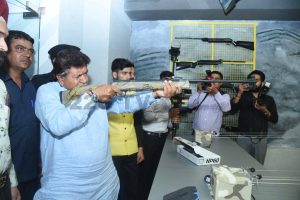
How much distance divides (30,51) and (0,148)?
3.17 feet

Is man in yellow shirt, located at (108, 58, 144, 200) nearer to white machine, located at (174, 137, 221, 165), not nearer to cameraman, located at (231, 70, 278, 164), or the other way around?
white machine, located at (174, 137, 221, 165)

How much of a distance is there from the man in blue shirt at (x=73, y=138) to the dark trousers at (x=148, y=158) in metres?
1.70

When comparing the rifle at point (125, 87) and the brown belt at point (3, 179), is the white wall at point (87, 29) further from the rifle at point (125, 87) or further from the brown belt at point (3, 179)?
the brown belt at point (3, 179)

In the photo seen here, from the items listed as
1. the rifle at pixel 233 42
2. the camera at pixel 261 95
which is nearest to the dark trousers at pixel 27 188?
the camera at pixel 261 95

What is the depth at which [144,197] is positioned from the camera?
316 cm

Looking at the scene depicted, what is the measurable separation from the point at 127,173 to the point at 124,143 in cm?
33

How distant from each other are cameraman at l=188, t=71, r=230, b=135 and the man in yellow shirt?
43.3 inches

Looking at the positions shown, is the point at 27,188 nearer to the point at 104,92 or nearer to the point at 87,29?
the point at 104,92

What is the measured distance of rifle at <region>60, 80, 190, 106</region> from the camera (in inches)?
53.2

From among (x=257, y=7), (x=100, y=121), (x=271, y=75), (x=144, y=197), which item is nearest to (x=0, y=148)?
(x=100, y=121)

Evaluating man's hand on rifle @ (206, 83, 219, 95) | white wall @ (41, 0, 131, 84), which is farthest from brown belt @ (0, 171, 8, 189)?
man's hand on rifle @ (206, 83, 219, 95)

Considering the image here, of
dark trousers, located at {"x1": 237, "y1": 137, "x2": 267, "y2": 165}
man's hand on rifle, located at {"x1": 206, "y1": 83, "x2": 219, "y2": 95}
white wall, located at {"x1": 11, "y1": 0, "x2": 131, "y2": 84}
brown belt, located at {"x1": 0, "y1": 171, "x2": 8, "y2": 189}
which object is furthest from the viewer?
dark trousers, located at {"x1": 237, "y1": 137, "x2": 267, "y2": 165}

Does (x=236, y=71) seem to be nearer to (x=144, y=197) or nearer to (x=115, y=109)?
(x=144, y=197)

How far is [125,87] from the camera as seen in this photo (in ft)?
5.43
